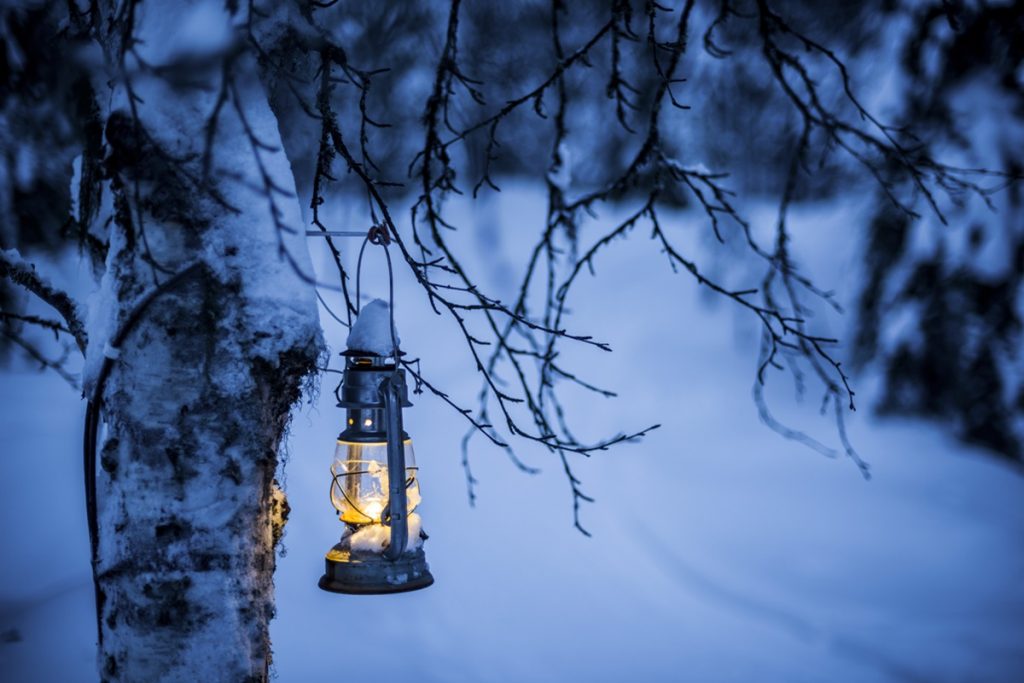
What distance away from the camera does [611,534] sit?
19.6 feet

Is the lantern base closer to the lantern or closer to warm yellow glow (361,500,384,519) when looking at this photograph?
the lantern

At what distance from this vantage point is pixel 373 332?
71.0 inches

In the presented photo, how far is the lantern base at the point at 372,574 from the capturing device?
68.9 inches

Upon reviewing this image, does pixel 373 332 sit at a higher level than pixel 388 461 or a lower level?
higher

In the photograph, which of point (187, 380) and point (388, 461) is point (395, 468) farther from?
point (187, 380)

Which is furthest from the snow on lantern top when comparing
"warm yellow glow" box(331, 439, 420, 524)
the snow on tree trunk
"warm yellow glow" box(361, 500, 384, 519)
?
"warm yellow glow" box(361, 500, 384, 519)

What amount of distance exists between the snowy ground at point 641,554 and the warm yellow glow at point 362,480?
A: 8.69 ft

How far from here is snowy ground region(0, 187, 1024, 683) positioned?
4.50 meters

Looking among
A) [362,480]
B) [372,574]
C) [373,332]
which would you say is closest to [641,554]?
[362,480]

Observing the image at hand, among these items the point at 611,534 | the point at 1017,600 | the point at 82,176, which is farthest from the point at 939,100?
the point at 82,176

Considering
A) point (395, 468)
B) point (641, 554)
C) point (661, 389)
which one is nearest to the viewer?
point (395, 468)

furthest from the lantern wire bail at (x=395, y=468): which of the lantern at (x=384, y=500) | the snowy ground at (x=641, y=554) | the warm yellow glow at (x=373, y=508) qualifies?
the snowy ground at (x=641, y=554)

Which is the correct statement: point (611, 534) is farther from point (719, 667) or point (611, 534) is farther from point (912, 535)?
point (912, 535)

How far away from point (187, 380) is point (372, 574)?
585 mm
